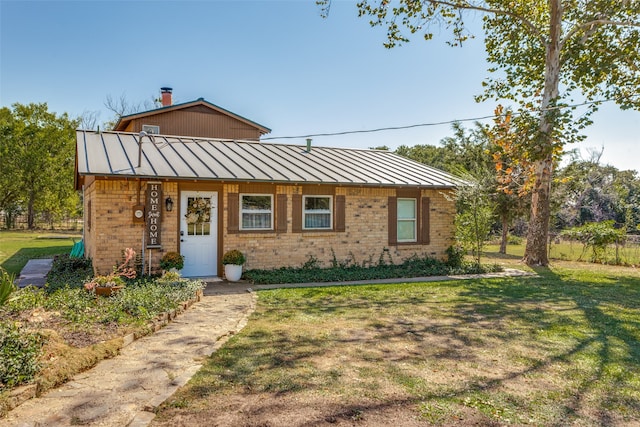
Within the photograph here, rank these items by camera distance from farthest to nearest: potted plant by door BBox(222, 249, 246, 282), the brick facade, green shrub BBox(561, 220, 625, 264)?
1. green shrub BBox(561, 220, 625, 264)
2. potted plant by door BBox(222, 249, 246, 282)
3. the brick facade

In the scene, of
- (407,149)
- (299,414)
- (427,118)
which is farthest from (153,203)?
(407,149)

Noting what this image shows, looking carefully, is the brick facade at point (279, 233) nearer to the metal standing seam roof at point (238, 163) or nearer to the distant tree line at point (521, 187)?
the metal standing seam roof at point (238, 163)

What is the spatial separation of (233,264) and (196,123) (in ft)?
44.1

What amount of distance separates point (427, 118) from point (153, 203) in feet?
29.8

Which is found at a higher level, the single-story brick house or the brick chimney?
the brick chimney

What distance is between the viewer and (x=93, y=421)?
3.24 meters

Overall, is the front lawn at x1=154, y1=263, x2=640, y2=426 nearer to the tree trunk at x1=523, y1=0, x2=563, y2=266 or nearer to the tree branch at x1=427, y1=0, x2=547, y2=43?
the tree trunk at x1=523, y1=0, x2=563, y2=266

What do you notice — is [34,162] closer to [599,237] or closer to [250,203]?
[250,203]

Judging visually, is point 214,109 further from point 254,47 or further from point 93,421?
point 93,421

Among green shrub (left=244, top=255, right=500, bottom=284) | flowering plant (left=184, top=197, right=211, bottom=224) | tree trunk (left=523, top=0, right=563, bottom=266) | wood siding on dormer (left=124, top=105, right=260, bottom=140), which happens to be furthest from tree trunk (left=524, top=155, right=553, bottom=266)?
wood siding on dormer (left=124, top=105, right=260, bottom=140)

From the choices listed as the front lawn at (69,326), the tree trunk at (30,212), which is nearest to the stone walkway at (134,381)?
the front lawn at (69,326)

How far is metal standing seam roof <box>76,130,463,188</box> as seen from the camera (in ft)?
33.2

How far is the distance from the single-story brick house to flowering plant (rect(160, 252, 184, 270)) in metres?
0.39

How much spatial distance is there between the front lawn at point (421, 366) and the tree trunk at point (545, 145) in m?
6.41
